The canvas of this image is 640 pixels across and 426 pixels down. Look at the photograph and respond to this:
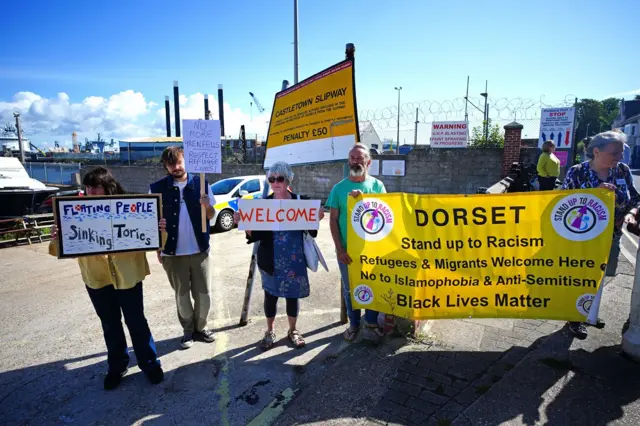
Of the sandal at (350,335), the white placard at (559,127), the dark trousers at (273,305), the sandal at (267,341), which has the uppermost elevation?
the white placard at (559,127)

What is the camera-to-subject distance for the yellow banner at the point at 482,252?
3010mm

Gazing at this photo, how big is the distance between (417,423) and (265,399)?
1.18 metres

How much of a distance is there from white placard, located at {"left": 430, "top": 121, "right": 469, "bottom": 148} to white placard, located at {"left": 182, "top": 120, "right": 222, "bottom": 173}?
64.0ft

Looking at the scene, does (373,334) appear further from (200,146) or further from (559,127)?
(559,127)

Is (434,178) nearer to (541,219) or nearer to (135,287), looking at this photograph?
(541,219)

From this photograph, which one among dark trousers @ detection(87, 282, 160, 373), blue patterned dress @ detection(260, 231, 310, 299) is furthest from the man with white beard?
dark trousers @ detection(87, 282, 160, 373)

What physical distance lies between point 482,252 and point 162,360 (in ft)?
10.2

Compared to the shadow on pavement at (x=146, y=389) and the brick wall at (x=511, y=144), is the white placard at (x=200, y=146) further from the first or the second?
the brick wall at (x=511, y=144)

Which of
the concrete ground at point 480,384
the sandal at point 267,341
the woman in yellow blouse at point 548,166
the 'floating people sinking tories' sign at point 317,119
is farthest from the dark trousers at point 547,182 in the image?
the sandal at point 267,341

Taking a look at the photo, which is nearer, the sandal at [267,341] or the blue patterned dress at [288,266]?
the blue patterned dress at [288,266]

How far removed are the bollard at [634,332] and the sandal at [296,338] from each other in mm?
2737

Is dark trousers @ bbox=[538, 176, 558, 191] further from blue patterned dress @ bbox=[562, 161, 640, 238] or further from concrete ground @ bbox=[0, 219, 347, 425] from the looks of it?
concrete ground @ bbox=[0, 219, 347, 425]

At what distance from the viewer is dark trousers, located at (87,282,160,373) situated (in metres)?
3.04

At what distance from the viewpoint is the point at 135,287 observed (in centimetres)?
312
